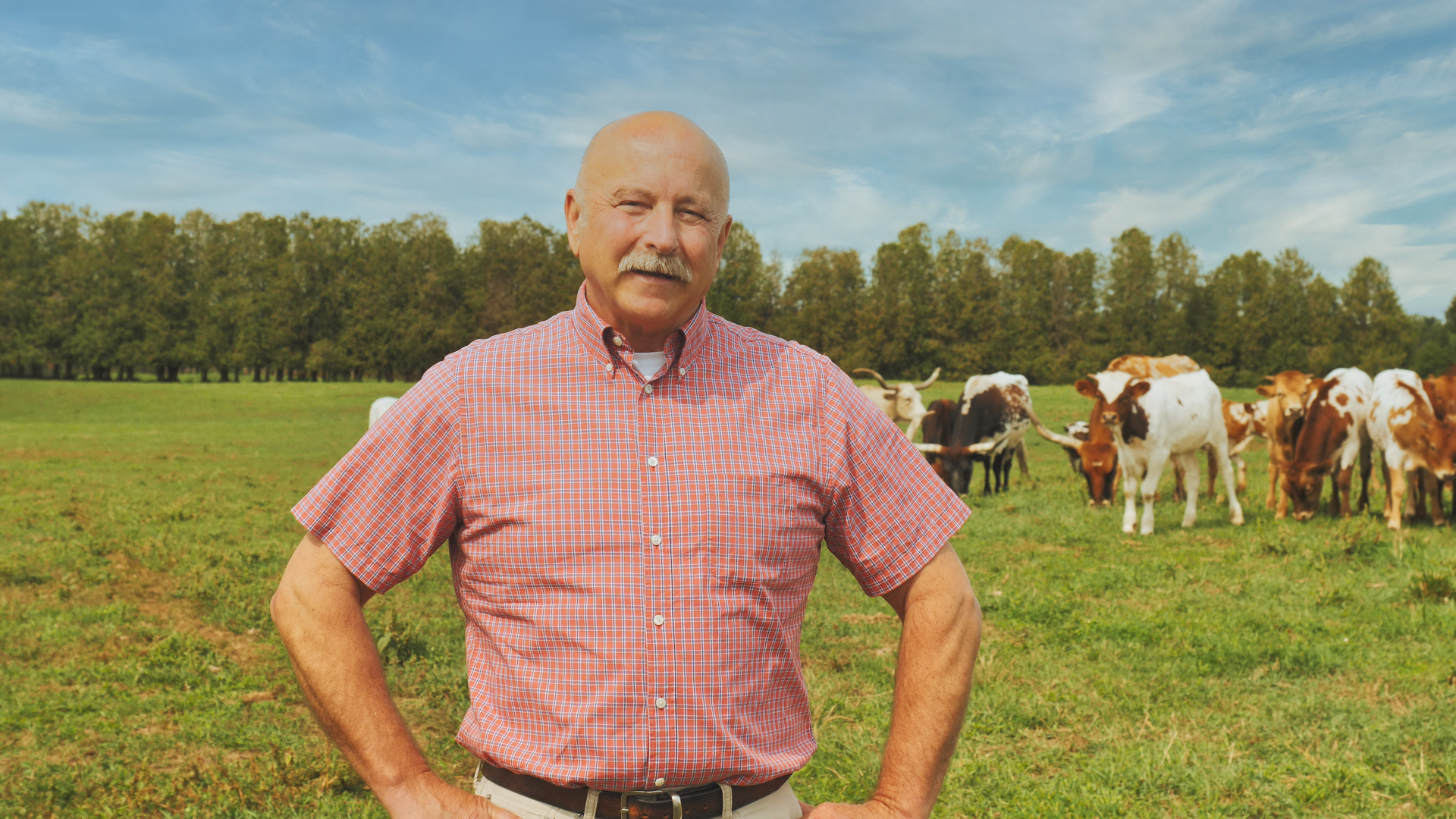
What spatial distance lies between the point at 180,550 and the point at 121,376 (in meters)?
65.6

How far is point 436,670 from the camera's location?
6578mm

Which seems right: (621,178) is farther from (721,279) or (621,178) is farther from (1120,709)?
(721,279)

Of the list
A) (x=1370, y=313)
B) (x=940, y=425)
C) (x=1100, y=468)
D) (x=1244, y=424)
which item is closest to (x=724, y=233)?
(x=1100, y=468)

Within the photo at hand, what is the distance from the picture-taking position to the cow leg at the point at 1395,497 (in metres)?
11.4

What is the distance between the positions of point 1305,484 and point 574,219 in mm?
12746

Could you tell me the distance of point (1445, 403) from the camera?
11.9m

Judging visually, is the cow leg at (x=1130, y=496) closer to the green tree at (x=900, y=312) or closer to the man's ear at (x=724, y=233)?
the man's ear at (x=724, y=233)

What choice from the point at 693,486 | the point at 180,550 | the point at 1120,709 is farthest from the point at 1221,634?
the point at 180,550

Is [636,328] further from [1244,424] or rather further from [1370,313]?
[1370,313]

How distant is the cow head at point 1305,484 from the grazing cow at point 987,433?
4502mm

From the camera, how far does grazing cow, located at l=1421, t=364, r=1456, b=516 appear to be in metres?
11.7

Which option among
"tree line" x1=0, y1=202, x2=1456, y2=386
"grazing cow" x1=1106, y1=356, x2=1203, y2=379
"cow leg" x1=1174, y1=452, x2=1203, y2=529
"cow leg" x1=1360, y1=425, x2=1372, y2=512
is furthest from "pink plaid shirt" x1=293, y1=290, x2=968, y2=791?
"tree line" x1=0, y1=202, x2=1456, y2=386

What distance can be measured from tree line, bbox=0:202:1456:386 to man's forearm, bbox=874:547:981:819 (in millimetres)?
58866

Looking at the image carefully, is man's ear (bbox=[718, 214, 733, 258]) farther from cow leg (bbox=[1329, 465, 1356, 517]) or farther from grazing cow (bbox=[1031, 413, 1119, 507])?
cow leg (bbox=[1329, 465, 1356, 517])
